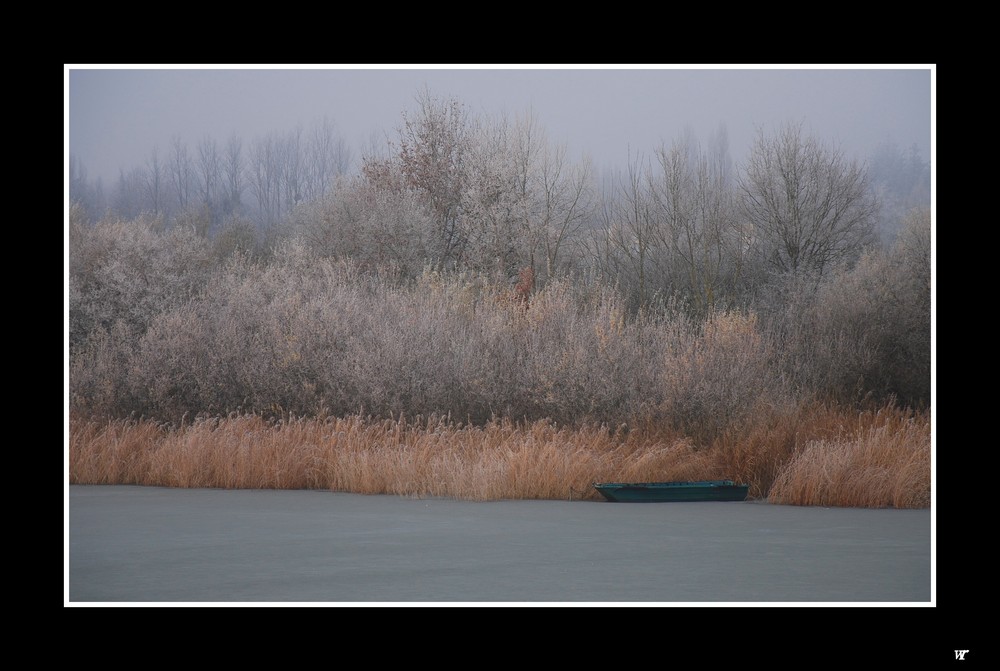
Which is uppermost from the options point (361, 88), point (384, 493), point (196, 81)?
point (361, 88)

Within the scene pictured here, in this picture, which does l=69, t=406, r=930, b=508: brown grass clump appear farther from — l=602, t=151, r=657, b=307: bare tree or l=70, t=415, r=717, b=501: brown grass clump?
l=602, t=151, r=657, b=307: bare tree

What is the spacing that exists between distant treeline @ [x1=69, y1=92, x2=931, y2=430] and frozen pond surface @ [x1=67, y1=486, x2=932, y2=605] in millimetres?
3942

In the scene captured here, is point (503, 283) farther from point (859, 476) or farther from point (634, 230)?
point (859, 476)

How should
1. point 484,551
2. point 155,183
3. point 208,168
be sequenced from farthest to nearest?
point 208,168 → point 155,183 → point 484,551

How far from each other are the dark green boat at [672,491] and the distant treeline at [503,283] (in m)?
2.35

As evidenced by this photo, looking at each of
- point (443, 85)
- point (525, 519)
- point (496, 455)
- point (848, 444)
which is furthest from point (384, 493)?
point (443, 85)

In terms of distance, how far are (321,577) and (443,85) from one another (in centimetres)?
2258

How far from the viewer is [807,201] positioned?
2802 centimetres

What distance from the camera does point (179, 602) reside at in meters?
7.41

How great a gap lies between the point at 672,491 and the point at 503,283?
1226 cm

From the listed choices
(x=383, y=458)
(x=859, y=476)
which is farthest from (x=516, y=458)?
(x=859, y=476)

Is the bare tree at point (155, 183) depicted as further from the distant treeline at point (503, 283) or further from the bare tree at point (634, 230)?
the bare tree at point (634, 230)

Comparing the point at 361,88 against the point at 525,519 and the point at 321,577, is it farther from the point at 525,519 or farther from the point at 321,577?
the point at 321,577

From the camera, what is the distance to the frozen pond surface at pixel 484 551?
777 cm
